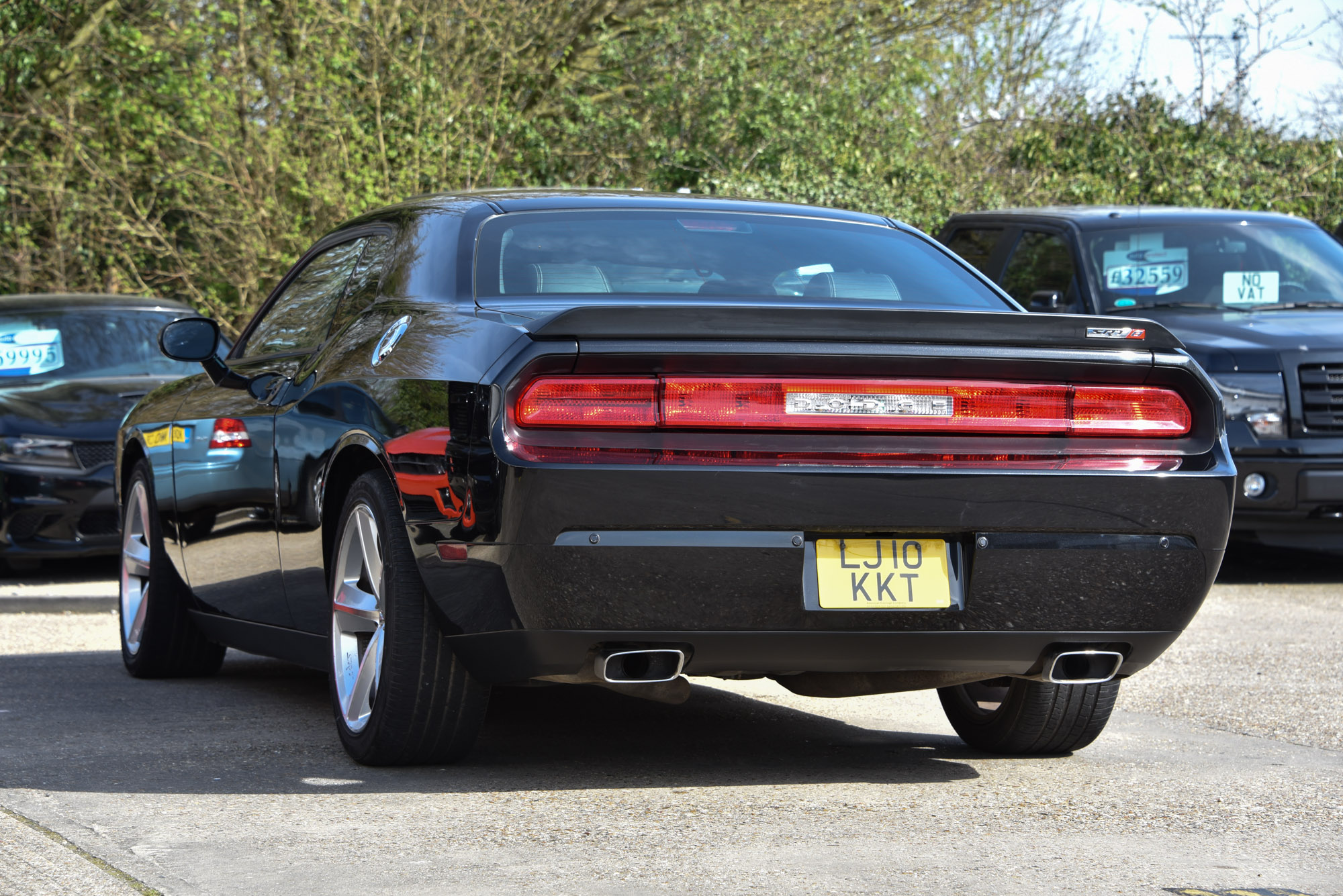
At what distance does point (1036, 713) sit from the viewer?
501cm

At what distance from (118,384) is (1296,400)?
245 inches

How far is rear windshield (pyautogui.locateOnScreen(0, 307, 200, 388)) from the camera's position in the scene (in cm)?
1037

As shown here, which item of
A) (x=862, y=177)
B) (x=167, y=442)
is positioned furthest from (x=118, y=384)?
(x=862, y=177)

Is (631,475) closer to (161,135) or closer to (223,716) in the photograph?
(223,716)

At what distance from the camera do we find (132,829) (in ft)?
13.0

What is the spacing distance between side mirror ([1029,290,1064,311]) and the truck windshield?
0.56 m

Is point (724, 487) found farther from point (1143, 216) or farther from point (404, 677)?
point (1143, 216)

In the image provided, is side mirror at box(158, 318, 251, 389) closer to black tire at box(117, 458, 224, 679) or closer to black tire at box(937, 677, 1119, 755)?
black tire at box(117, 458, 224, 679)

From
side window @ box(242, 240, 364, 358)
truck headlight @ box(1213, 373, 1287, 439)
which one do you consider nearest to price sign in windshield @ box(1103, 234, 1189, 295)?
truck headlight @ box(1213, 373, 1287, 439)

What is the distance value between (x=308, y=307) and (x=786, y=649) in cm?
235

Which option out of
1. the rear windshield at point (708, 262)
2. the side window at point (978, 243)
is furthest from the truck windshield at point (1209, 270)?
the rear windshield at point (708, 262)

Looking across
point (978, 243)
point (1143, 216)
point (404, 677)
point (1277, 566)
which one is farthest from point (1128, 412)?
point (978, 243)

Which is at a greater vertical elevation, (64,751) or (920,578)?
(920,578)

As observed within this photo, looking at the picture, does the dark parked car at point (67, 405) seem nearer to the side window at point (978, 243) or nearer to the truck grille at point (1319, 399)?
the side window at point (978, 243)
